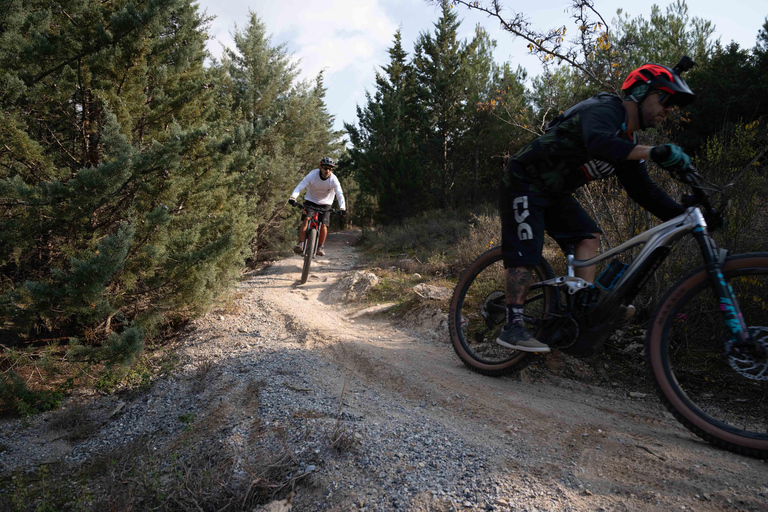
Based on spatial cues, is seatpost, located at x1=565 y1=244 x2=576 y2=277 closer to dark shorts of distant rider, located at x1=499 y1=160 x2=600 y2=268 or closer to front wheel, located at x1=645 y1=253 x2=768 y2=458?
dark shorts of distant rider, located at x1=499 y1=160 x2=600 y2=268

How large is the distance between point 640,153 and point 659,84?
496 mm

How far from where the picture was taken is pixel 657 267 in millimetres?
2367

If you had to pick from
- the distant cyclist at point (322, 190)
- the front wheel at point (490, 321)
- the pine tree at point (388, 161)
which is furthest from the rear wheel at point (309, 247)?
the pine tree at point (388, 161)

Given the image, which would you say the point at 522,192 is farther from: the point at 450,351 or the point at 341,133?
the point at 341,133

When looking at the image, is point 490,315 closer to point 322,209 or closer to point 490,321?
point 490,321

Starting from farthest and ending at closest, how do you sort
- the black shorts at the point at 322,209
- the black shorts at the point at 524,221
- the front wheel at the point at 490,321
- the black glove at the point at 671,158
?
1. the black shorts at the point at 322,209
2. the front wheel at the point at 490,321
3. the black shorts at the point at 524,221
4. the black glove at the point at 671,158

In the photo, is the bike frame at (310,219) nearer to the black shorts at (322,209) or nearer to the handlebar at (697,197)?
the black shorts at (322,209)

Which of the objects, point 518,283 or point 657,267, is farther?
point 518,283

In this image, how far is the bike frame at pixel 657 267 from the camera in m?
1.99

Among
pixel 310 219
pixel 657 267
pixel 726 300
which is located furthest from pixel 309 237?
pixel 726 300

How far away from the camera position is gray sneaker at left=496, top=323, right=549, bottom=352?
2.53 m

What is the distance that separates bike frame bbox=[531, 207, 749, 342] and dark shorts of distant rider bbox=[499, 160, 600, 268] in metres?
0.30

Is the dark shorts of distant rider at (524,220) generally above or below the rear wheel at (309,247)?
above

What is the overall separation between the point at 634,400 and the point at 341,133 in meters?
21.9
